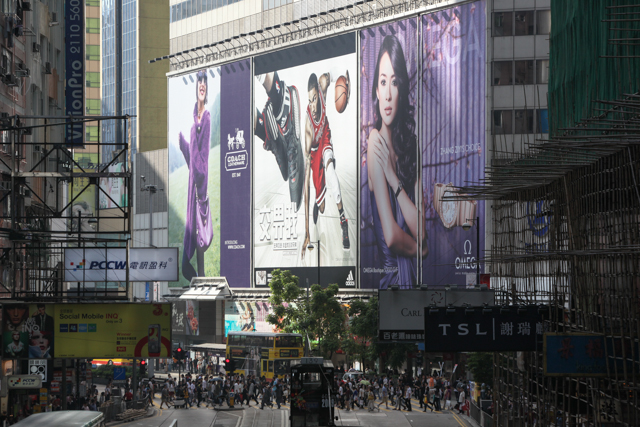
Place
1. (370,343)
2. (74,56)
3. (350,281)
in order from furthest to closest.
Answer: (350,281)
(370,343)
(74,56)

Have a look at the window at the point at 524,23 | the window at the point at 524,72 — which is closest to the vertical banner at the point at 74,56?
the window at the point at 524,72

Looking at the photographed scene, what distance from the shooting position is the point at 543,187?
86.2ft

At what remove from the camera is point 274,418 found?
39875 millimetres

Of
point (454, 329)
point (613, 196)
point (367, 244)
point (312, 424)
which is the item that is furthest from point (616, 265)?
point (367, 244)

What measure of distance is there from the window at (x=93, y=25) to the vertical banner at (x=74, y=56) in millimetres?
108282

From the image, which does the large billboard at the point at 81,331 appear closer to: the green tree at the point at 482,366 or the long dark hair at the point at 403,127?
the green tree at the point at 482,366

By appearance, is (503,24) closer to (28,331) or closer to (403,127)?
(403,127)

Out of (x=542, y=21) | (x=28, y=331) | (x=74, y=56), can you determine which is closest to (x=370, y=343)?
(x=542, y=21)

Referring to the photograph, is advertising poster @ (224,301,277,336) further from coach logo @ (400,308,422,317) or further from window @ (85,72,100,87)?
window @ (85,72,100,87)

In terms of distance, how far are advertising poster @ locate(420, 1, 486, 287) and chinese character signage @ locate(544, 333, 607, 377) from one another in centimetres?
4311

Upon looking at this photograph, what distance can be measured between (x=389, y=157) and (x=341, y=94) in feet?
28.5

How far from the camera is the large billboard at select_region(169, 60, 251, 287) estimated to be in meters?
86.8

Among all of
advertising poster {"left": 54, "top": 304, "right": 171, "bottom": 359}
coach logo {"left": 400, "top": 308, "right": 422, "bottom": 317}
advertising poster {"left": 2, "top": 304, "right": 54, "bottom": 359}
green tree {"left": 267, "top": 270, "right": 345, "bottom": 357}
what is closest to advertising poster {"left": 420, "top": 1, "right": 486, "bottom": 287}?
green tree {"left": 267, "top": 270, "right": 345, "bottom": 357}

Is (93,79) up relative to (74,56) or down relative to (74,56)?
up
